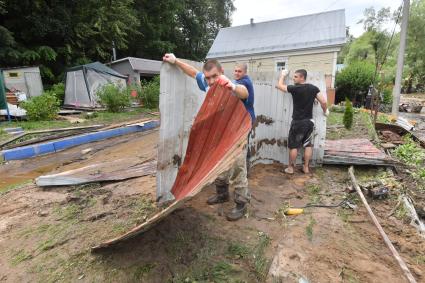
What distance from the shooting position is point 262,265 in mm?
2582

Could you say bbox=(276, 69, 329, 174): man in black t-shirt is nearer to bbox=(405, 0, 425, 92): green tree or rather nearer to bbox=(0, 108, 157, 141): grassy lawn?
bbox=(0, 108, 157, 141): grassy lawn

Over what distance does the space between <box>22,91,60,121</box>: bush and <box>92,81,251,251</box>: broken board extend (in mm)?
10633

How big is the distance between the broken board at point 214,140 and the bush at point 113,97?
11918mm

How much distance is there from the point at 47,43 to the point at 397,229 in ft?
73.4

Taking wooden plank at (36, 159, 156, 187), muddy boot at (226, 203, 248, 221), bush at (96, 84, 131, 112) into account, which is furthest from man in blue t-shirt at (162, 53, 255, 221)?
bush at (96, 84, 131, 112)

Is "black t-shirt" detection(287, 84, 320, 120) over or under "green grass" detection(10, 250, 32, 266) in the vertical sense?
over

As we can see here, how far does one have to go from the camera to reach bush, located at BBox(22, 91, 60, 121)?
438 inches

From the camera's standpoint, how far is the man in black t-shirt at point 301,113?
4.78 meters

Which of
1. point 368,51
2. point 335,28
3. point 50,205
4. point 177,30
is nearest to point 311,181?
point 50,205

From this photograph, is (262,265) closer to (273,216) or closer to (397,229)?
(273,216)

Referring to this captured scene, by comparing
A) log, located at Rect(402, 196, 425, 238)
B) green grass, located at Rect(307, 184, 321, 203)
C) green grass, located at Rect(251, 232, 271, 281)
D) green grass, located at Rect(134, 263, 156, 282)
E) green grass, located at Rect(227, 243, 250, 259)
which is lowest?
log, located at Rect(402, 196, 425, 238)

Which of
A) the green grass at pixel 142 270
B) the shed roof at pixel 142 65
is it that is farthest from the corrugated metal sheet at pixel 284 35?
the green grass at pixel 142 270

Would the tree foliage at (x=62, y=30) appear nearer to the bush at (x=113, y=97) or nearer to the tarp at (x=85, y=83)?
the tarp at (x=85, y=83)

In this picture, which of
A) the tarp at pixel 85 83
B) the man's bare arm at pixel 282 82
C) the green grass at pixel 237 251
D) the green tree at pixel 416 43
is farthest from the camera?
the green tree at pixel 416 43
